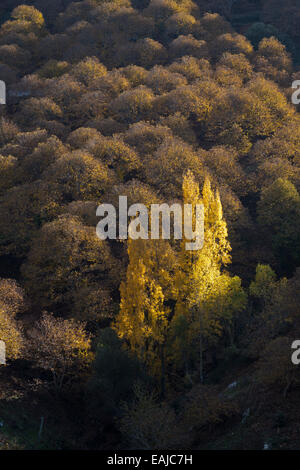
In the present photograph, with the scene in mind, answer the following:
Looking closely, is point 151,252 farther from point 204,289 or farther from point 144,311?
point 204,289

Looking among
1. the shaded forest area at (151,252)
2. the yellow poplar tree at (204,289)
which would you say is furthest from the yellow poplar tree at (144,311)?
the yellow poplar tree at (204,289)

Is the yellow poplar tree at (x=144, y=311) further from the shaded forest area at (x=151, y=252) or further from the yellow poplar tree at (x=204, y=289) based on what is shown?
the yellow poplar tree at (x=204, y=289)

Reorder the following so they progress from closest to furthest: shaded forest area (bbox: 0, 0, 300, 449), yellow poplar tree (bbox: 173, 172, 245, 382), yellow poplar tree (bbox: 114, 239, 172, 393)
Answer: shaded forest area (bbox: 0, 0, 300, 449) < yellow poplar tree (bbox: 114, 239, 172, 393) < yellow poplar tree (bbox: 173, 172, 245, 382)

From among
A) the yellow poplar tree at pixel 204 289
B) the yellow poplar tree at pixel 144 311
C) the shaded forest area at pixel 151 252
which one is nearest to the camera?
the shaded forest area at pixel 151 252

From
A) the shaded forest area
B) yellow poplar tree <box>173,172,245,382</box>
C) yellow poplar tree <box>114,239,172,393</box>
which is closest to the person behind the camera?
the shaded forest area

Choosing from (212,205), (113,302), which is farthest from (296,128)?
(113,302)

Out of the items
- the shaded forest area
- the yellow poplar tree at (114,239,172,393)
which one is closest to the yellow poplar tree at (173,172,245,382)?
the shaded forest area

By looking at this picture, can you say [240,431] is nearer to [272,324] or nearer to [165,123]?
[272,324]

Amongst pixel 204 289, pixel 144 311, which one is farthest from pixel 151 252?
pixel 204 289

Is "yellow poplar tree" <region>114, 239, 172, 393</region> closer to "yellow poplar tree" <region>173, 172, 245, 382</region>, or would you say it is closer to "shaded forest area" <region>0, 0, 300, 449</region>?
"shaded forest area" <region>0, 0, 300, 449</region>
